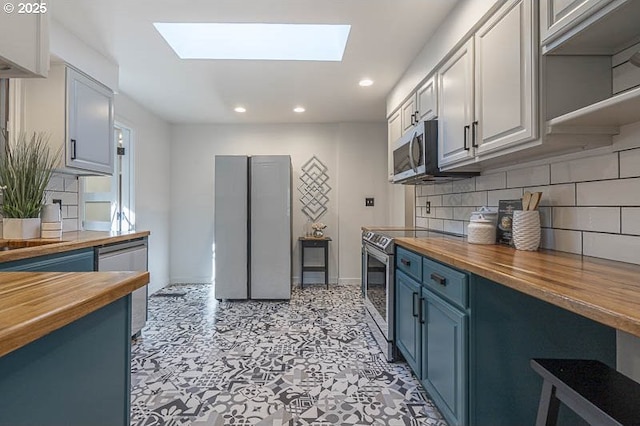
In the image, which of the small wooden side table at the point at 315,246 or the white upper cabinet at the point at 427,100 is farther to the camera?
the small wooden side table at the point at 315,246

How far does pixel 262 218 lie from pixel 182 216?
5.23 feet

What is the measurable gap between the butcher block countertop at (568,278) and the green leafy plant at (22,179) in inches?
98.8

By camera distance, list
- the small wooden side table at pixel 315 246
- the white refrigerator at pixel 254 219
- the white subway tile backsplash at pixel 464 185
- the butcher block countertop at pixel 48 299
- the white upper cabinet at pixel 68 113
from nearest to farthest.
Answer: the butcher block countertop at pixel 48 299, the white upper cabinet at pixel 68 113, the white subway tile backsplash at pixel 464 185, the white refrigerator at pixel 254 219, the small wooden side table at pixel 315 246

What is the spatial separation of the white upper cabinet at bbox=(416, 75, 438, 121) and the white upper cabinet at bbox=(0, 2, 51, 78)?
2.27m

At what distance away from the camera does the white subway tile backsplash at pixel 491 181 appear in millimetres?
2059

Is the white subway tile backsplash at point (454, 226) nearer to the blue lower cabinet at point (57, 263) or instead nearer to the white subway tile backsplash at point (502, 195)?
the white subway tile backsplash at point (502, 195)

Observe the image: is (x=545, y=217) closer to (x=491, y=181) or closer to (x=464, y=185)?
(x=491, y=181)

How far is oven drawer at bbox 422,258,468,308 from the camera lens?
141 cm

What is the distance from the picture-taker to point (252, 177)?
13.2 feet

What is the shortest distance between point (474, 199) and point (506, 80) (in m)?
1.05

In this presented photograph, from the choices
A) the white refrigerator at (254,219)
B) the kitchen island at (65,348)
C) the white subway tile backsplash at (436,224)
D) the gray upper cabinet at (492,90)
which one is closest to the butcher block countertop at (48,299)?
the kitchen island at (65,348)

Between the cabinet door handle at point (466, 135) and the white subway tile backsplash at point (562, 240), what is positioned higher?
the cabinet door handle at point (466, 135)

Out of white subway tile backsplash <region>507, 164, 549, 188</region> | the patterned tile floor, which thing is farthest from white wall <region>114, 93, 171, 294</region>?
white subway tile backsplash <region>507, 164, 549, 188</region>

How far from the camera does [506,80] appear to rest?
156 cm
